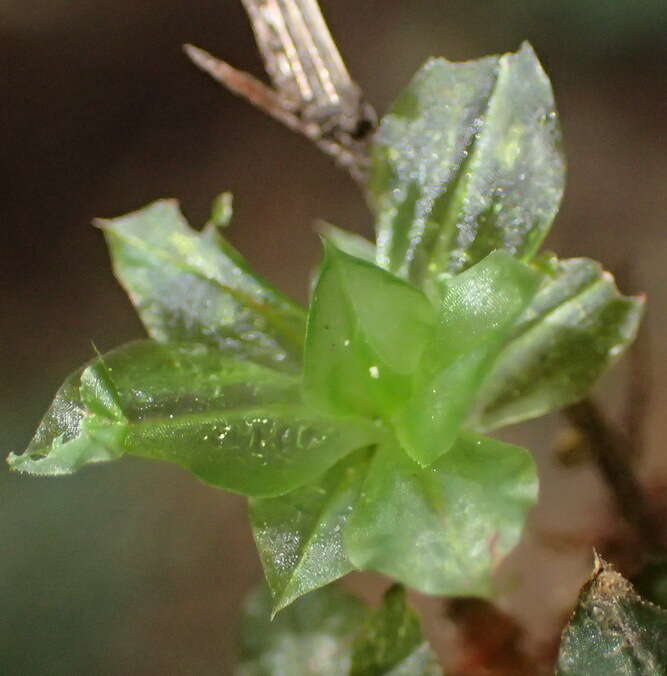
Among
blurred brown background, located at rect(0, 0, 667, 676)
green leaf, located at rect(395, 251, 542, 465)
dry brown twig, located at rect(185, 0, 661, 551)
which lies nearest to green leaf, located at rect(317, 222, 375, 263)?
dry brown twig, located at rect(185, 0, 661, 551)

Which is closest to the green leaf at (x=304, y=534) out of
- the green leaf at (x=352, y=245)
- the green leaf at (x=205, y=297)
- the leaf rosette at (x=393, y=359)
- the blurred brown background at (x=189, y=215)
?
the leaf rosette at (x=393, y=359)

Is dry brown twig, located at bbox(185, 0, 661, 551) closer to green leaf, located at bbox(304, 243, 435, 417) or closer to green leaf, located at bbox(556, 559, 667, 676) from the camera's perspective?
green leaf, located at bbox(304, 243, 435, 417)

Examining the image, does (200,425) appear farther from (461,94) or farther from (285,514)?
(461,94)

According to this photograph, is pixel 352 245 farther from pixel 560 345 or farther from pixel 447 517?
pixel 447 517

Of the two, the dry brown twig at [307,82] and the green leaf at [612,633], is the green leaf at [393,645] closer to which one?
the green leaf at [612,633]

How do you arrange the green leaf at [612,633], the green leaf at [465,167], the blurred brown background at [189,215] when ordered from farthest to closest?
the blurred brown background at [189,215], the green leaf at [465,167], the green leaf at [612,633]
